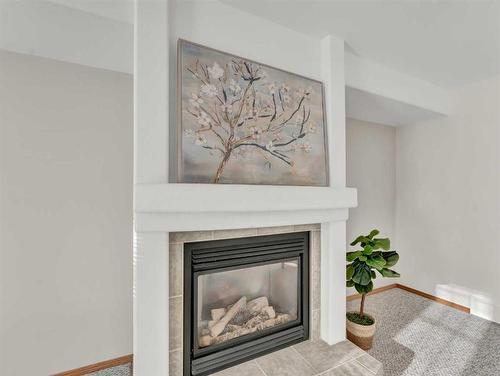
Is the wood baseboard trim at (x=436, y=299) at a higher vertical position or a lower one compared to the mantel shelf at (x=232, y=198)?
lower

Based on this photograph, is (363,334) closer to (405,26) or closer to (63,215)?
(405,26)

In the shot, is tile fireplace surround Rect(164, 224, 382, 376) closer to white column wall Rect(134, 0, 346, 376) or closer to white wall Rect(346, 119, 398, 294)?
white column wall Rect(134, 0, 346, 376)

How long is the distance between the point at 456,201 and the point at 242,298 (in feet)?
8.85

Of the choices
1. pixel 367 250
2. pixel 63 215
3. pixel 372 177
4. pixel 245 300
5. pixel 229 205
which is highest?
pixel 372 177

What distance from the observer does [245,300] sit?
175 centimetres

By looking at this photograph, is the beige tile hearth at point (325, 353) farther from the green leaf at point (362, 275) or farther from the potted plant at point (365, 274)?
the green leaf at point (362, 275)

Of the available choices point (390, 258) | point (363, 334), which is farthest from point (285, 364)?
point (390, 258)

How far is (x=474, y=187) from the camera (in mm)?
2723

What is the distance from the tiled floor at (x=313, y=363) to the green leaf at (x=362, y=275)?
0.47 metres

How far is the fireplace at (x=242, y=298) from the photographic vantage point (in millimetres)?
1534

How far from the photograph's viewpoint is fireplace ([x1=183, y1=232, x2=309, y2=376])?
5.03 feet

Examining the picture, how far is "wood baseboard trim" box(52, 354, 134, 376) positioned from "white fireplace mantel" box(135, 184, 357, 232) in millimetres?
1375

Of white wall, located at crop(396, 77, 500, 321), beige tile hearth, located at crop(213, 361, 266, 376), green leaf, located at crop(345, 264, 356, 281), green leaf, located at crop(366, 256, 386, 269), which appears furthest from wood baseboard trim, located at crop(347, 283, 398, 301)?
beige tile hearth, located at crop(213, 361, 266, 376)

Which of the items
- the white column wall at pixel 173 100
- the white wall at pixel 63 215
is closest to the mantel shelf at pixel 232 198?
the white column wall at pixel 173 100
